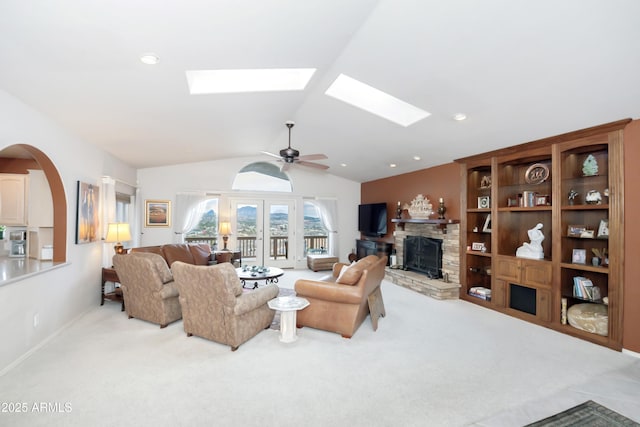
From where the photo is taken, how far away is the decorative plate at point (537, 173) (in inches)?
177

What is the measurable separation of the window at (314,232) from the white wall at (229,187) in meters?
0.24

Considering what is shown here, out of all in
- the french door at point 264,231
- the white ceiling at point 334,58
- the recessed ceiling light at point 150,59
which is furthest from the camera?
the french door at point 264,231

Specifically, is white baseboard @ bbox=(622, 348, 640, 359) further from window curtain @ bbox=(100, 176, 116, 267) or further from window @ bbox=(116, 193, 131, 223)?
window @ bbox=(116, 193, 131, 223)

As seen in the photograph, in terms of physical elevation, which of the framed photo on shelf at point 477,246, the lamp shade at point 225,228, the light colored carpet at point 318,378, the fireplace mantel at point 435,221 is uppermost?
the fireplace mantel at point 435,221

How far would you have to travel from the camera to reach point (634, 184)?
324cm

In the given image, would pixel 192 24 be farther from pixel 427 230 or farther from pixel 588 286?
pixel 427 230

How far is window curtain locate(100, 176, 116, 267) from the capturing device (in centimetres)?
491

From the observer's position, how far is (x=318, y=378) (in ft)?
8.95

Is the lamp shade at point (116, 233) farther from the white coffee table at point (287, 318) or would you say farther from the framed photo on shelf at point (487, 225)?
the framed photo on shelf at point (487, 225)

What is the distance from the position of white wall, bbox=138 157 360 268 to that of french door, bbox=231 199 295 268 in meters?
0.20

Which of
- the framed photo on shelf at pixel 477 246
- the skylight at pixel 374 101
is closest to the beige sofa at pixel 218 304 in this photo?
the skylight at pixel 374 101

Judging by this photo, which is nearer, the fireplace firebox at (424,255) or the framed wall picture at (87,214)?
the framed wall picture at (87,214)

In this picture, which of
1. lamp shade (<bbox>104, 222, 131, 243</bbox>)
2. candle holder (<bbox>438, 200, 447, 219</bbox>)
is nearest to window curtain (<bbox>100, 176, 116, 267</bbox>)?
lamp shade (<bbox>104, 222, 131, 243</bbox>)

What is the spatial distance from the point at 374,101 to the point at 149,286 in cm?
392
